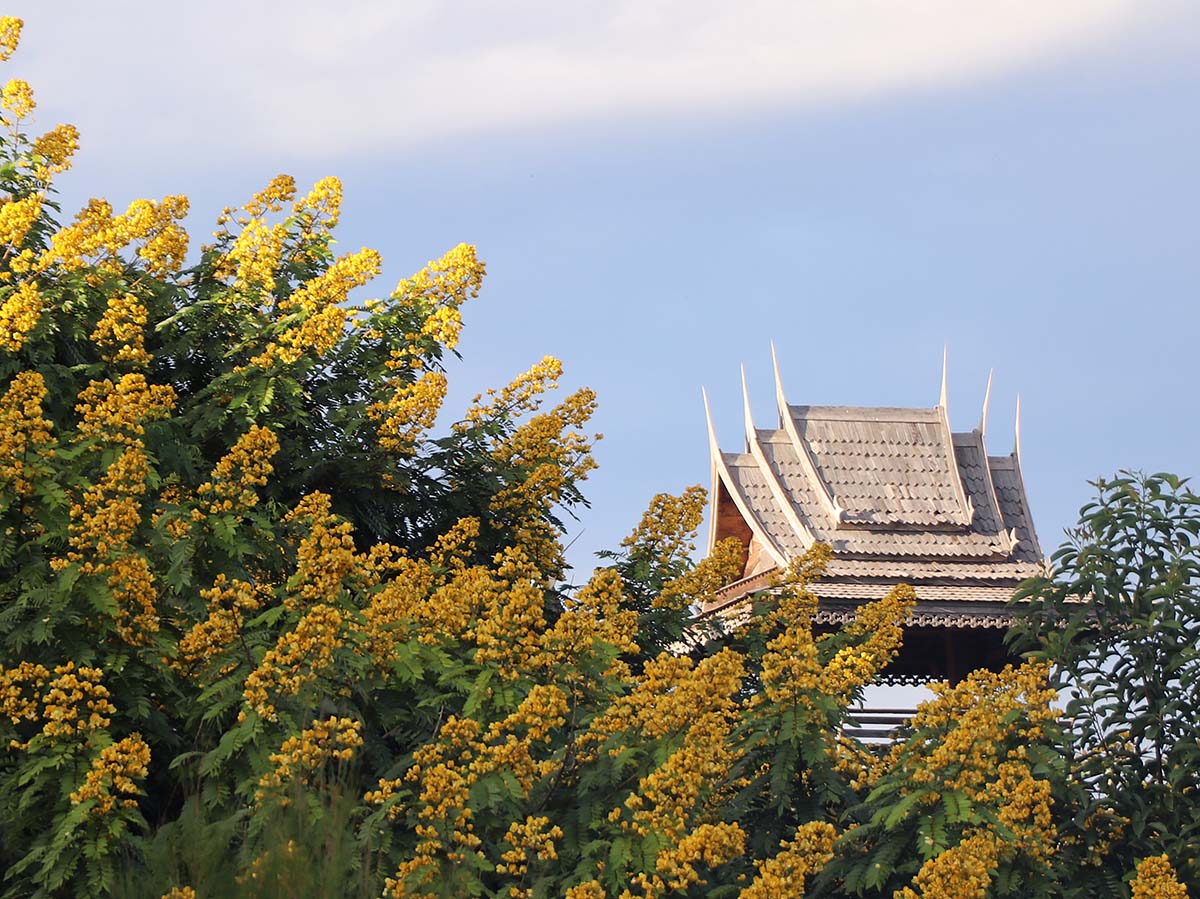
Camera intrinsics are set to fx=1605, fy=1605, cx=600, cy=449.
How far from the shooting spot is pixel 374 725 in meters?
7.21

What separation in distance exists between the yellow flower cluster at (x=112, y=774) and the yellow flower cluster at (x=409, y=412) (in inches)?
154

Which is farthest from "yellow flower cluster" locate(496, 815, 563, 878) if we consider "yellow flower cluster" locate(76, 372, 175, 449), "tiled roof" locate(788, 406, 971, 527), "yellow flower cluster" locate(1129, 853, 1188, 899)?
"tiled roof" locate(788, 406, 971, 527)

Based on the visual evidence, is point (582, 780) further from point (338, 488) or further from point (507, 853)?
point (338, 488)

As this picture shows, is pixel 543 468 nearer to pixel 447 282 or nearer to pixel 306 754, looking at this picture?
pixel 447 282

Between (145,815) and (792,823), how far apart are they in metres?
2.99

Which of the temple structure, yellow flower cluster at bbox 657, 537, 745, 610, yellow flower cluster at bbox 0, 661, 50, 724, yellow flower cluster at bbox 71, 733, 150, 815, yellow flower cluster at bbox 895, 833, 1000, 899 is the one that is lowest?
yellow flower cluster at bbox 71, 733, 150, 815

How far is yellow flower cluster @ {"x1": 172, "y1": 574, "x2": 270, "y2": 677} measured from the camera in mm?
6582

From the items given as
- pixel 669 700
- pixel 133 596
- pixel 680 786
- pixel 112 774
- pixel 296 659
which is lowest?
pixel 112 774

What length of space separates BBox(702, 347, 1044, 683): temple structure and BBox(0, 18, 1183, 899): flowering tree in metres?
8.01

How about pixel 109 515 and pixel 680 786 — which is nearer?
pixel 680 786

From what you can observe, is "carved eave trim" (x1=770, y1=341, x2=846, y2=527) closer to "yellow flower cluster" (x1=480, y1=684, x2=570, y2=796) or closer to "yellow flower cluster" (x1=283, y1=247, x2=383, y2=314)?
"yellow flower cluster" (x1=283, y1=247, x2=383, y2=314)

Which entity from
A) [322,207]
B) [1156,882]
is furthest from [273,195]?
[1156,882]

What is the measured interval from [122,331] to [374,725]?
316cm

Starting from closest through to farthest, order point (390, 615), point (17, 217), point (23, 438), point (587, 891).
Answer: point (587, 891) → point (23, 438) → point (390, 615) → point (17, 217)
